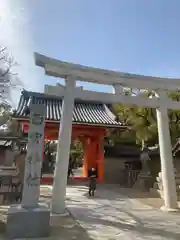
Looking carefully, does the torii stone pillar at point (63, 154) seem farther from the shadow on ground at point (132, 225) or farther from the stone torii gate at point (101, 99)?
the shadow on ground at point (132, 225)

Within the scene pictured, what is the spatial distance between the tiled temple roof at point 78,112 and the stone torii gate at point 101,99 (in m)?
6.19

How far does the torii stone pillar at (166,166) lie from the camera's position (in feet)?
25.2

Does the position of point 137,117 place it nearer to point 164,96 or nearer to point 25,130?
point 25,130

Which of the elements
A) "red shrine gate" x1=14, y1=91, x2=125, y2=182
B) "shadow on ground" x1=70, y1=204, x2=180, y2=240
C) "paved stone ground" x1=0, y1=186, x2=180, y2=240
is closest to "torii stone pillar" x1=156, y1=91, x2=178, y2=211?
"paved stone ground" x1=0, y1=186, x2=180, y2=240

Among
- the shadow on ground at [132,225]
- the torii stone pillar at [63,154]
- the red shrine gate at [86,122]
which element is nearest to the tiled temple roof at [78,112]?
the red shrine gate at [86,122]

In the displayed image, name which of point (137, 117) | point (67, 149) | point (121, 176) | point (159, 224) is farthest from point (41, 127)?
point (121, 176)

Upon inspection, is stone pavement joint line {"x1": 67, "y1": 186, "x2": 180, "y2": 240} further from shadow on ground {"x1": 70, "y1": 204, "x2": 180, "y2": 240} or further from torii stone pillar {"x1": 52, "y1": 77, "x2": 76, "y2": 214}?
torii stone pillar {"x1": 52, "y1": 77, "x2": 76, "y2": 214}

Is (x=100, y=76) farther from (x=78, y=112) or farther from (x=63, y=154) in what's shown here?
(x=78, y=112)

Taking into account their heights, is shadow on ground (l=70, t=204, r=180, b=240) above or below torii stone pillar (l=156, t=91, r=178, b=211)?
below

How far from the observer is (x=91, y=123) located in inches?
583

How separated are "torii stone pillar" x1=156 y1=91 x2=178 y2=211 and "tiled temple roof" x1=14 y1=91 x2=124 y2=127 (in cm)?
692

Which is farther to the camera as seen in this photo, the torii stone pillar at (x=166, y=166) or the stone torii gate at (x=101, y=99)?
the torii stone pillar at (x=166, y=166)

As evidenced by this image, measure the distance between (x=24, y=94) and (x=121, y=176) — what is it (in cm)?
990

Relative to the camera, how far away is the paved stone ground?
5.03 metres
